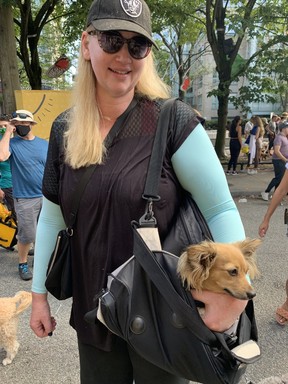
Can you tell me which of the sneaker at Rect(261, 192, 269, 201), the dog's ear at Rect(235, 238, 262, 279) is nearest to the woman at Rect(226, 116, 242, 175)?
the sneaker at Rect(261, 192, 269, 201)

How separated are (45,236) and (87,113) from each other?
501 mm

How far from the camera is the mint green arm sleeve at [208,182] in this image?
1.06m

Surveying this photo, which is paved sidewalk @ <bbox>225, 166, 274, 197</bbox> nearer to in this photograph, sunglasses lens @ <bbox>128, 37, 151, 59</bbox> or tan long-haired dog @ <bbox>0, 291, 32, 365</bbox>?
tan long-haired dog @ <bbox>0, 291, 32, 365</bbox>

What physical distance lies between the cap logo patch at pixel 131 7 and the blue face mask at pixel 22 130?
3.60m

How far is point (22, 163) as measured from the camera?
4.45m

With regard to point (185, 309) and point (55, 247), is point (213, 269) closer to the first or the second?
point (185, 309)

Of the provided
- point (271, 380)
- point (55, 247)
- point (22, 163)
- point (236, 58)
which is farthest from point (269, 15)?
point (55, 247)

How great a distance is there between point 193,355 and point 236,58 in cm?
1165

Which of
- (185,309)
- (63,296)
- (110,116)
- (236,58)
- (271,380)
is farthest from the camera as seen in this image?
(236,58)

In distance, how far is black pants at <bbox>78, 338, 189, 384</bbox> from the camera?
119 centimetres

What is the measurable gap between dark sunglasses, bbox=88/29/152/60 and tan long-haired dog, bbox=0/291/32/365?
7.46 ft

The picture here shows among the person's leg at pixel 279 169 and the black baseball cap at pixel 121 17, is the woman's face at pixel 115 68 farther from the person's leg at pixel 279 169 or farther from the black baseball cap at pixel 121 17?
the person's leg at pixel 279 169

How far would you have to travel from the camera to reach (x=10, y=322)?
272 centimetres

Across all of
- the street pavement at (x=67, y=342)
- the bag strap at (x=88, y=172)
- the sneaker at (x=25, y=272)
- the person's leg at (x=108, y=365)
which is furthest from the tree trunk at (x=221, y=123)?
the person's leg at (x=108, y=365)
